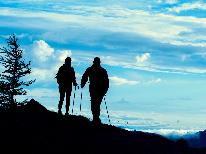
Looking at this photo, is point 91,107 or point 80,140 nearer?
point 80,140

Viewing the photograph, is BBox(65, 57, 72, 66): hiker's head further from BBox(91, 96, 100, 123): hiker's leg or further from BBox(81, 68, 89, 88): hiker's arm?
BBox(91, 96, 100, 123): hiker's leg

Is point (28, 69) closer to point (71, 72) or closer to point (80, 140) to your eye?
point (71, 72)

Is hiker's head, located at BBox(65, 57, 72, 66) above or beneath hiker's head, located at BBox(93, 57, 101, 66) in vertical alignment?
above

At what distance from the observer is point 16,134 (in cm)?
1841

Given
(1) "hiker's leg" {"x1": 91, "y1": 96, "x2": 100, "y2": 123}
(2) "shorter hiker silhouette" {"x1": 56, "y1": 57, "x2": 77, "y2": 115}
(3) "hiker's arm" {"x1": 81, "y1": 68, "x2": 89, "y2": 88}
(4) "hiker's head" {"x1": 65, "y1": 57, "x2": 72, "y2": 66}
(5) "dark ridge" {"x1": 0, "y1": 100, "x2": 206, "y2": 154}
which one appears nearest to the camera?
(5) "dark ridge" {"x1": 0, "y1": 100, "x2": 206, "y2": 154}

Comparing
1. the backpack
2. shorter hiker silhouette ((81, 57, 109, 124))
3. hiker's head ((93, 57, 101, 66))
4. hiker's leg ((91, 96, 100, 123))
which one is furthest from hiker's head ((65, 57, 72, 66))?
hiker's leg ((91, 96, 100, 123))

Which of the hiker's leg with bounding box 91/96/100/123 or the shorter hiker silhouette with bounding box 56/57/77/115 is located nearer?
the hiker's leg with bounding box 91/96/100/123

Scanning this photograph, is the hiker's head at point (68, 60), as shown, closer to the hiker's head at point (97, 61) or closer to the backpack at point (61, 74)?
the backpack at point (61, 74)

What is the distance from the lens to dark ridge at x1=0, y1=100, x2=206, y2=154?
685 inches

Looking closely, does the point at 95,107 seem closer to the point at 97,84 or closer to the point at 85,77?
the point at 97,84

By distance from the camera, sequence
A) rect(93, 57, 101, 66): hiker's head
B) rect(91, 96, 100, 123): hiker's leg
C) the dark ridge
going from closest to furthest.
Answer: the dark ridge, rect(93, 57, 101, 66): hiker's head, rect(91, 96, 100, 123): hiker's leg

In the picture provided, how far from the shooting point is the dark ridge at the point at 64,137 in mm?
17406

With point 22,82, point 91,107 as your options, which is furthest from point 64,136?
point 22,82

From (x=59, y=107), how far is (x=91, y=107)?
2.79 metres
